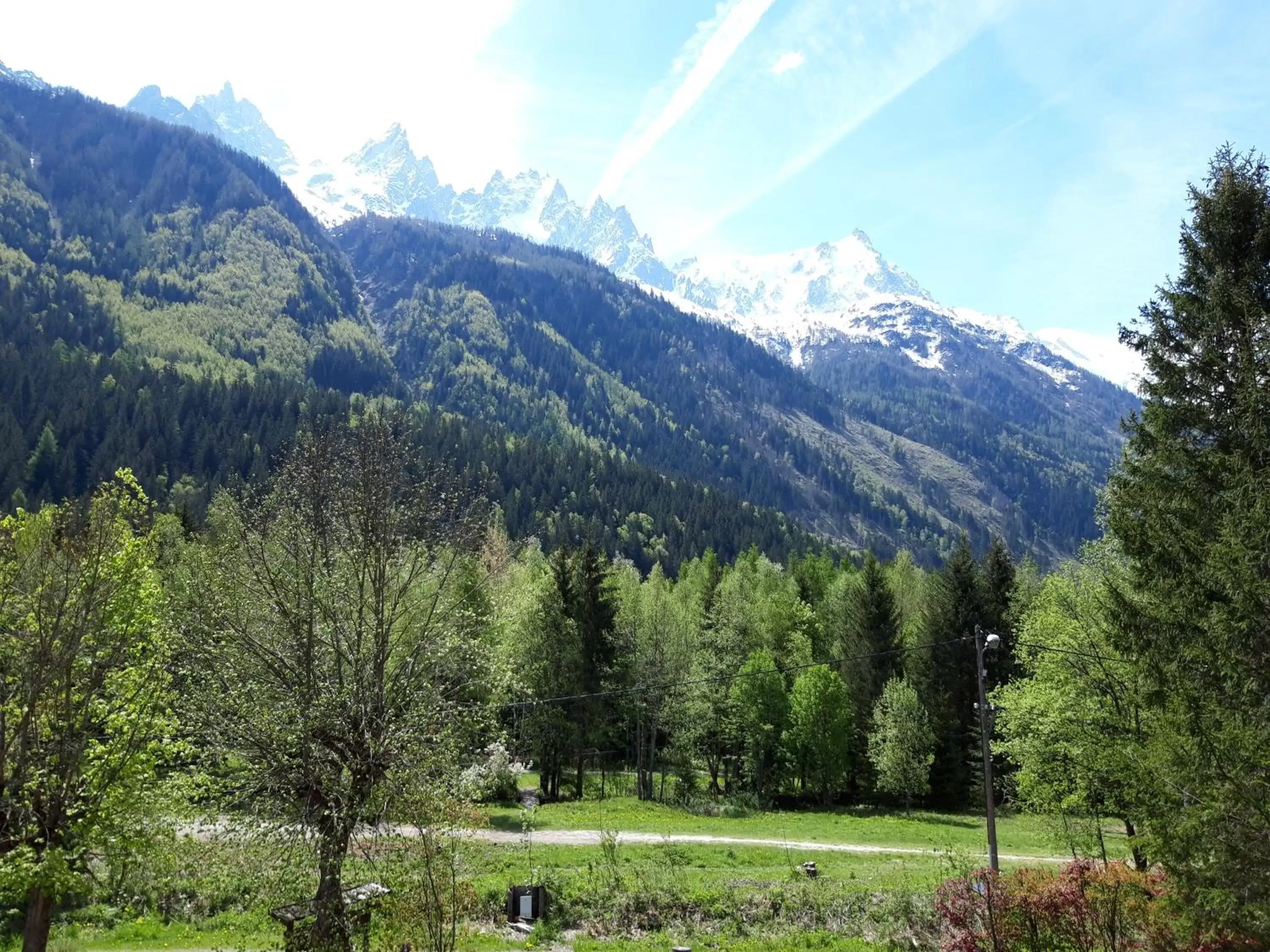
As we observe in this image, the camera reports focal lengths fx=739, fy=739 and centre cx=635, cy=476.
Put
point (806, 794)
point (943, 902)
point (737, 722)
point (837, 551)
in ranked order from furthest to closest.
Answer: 1. point (837, 551)
2. point (806, 794)
3. point (737, 722)
4. point (943, 902)

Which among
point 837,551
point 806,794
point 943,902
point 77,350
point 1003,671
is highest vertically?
point 77,350

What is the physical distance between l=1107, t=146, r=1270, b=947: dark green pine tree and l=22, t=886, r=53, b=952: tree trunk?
19556mm

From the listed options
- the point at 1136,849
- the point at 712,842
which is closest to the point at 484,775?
the point at 1136,849

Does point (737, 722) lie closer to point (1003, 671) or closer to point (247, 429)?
point (1003, 671)

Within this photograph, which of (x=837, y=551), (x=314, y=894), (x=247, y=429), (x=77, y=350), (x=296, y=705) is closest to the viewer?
(x=296, y=705)

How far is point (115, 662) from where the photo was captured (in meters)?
14.8

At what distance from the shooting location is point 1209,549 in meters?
12.9

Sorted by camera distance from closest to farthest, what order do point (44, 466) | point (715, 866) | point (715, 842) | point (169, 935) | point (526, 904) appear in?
point (169, 935), point (526, 904), point (715, 866), point (715, 842), point (44, 466)

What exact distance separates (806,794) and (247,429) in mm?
130393

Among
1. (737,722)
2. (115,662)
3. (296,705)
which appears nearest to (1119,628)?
(296,705)

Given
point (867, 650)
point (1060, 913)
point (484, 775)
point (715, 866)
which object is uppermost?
point (867, 650)

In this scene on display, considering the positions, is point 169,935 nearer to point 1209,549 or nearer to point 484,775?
point 484,775

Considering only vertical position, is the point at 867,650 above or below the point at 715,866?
above

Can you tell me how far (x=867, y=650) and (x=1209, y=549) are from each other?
42.7m
